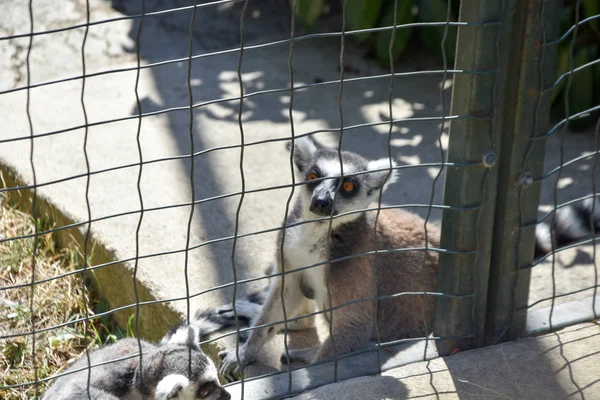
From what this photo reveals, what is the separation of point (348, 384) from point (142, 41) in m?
4.65

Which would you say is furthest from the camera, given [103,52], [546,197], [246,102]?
[103,52]

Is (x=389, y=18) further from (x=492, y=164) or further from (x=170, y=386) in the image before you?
(x=170, y=386)

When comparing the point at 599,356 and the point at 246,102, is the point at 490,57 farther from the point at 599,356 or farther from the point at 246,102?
the point at 246,102

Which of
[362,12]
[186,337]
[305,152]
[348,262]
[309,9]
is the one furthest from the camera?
[309,9]

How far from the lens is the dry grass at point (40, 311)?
3.41 metres

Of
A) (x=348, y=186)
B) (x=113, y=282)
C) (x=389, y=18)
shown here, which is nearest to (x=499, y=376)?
(x=348, y=186)

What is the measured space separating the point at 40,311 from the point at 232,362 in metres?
1.13

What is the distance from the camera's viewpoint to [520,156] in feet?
8.54

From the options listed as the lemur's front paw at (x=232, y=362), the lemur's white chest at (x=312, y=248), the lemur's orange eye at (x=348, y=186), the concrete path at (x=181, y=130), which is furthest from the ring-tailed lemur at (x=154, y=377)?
the lemur's orange eye at (x=348, y=186)

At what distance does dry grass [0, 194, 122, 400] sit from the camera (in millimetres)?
3406

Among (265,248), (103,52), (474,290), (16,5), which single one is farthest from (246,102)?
(474,290)

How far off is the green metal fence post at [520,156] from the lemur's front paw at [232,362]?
3.22 ft

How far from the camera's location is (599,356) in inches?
112

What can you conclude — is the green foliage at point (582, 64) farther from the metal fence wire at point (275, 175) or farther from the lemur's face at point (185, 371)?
the lemur's face at point (185, 371)
